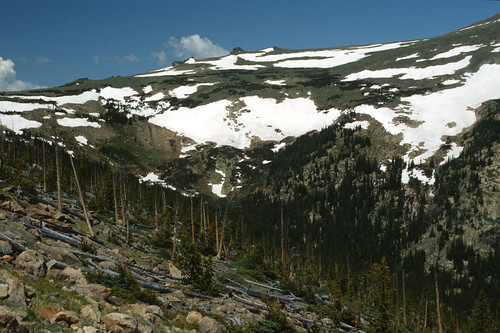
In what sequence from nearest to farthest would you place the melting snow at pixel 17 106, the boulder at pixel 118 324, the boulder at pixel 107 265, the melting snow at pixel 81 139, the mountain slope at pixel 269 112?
the boulder at pixel 118 324, the boulder at pixel 107 265, the mountain slope at pixel 269 112, the melting snow at pixel 81 139, the melting snow at pixel 17 106

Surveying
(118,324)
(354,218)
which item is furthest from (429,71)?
(118,324)

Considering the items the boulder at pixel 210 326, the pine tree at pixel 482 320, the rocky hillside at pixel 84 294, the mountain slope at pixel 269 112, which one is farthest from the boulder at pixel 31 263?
the mountain slope at pixel 269 112

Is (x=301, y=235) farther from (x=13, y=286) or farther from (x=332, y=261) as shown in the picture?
(x=13, y=286)

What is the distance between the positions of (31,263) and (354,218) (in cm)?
10581

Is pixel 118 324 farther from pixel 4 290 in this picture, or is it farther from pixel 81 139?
pixel 81 139

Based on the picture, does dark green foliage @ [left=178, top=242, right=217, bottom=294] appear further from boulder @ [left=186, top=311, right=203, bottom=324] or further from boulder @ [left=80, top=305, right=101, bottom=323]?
boulder @ [left=80, top=305, right=101, bottom=323]

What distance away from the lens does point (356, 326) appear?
3130 centimetres

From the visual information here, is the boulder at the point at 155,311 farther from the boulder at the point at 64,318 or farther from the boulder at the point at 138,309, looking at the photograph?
the boulder at the point at 64,318

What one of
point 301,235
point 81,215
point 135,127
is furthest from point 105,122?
point 81,215

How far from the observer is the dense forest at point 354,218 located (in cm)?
6184

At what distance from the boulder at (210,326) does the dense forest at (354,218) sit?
29.7 metres

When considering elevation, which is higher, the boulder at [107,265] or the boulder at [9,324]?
the boulder at [9,324]

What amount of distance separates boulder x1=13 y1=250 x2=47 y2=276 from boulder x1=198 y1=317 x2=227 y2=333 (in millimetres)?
6931

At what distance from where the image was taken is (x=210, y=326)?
15.0 metres
